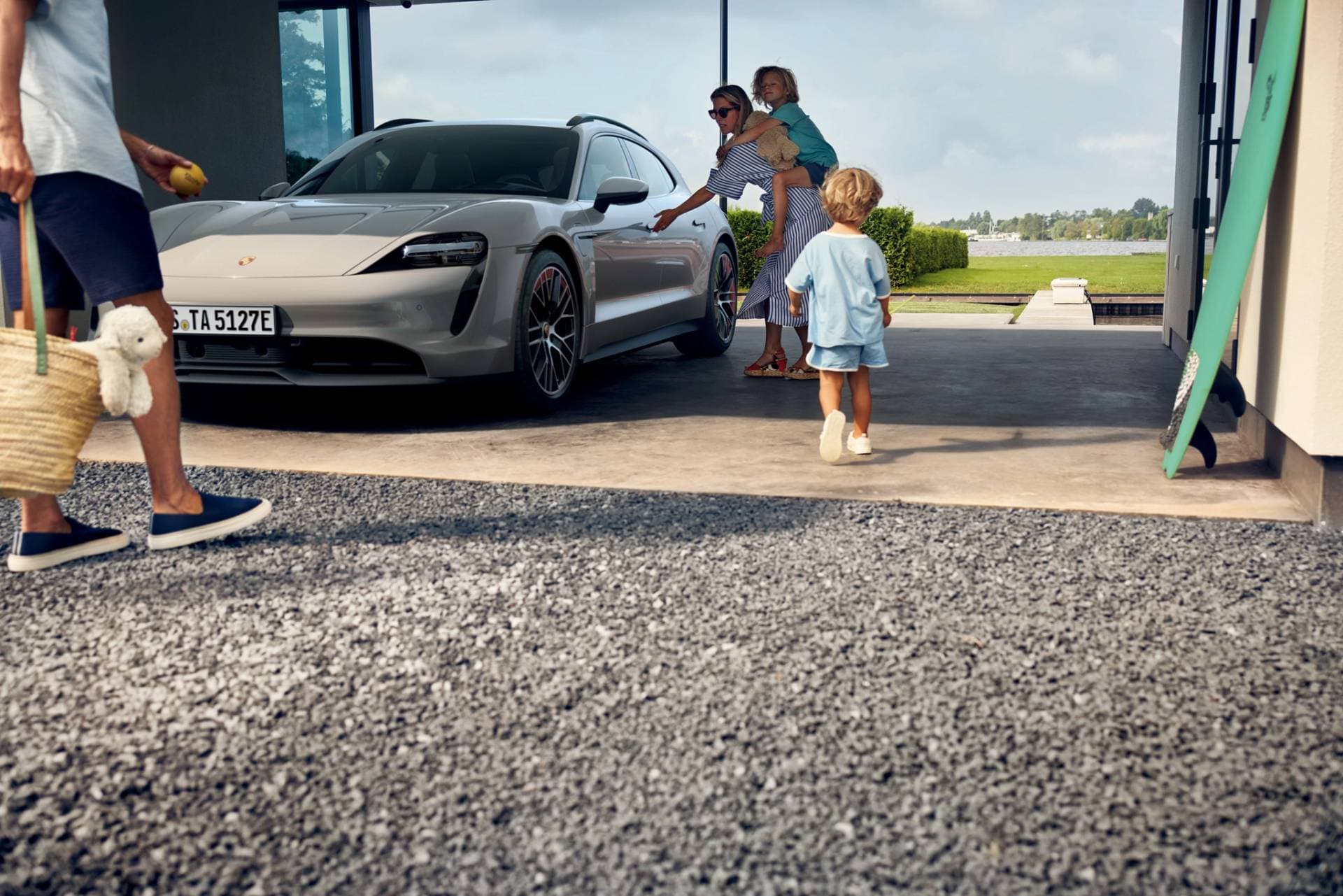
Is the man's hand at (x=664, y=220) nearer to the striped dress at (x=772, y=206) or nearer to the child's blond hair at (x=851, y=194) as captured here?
the striped dress at (x=772, y=206)

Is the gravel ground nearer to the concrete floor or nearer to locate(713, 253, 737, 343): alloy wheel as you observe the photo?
the concrete floor

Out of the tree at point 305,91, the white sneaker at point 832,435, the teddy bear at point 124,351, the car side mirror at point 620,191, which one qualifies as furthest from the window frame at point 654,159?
the tree at point 305,91

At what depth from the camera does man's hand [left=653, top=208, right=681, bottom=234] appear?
7.16 m

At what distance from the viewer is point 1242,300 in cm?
504

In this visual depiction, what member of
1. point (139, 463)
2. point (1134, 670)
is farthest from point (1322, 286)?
point (139, 463)

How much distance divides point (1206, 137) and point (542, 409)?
469cm

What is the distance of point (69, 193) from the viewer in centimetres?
310

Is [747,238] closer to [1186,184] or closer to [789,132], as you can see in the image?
[1186,184]

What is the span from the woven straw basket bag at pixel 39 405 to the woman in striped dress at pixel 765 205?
4.29 m

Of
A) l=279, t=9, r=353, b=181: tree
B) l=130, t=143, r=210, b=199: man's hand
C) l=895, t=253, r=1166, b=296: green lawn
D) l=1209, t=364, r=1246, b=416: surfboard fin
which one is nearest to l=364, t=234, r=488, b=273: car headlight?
l=130, t=143, r=210, b=199: man's hand

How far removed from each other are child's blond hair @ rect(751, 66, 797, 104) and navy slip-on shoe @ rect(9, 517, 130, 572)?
176 inches

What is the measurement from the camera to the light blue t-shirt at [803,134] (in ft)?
22.3

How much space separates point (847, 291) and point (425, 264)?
1.80 metres

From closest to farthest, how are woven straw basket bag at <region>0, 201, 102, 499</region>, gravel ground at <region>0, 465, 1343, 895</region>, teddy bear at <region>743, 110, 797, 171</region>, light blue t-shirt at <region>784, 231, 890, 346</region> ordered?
gravel ground at <region>0, 465, 1343, 895</region>
woven straw basket bag at <region>0, 201, 102, 499</region>
light blue t-shirt at <region>784, 231, 890, 346</region>
teddy bear at <region>743, 110, 797, 171</region>
